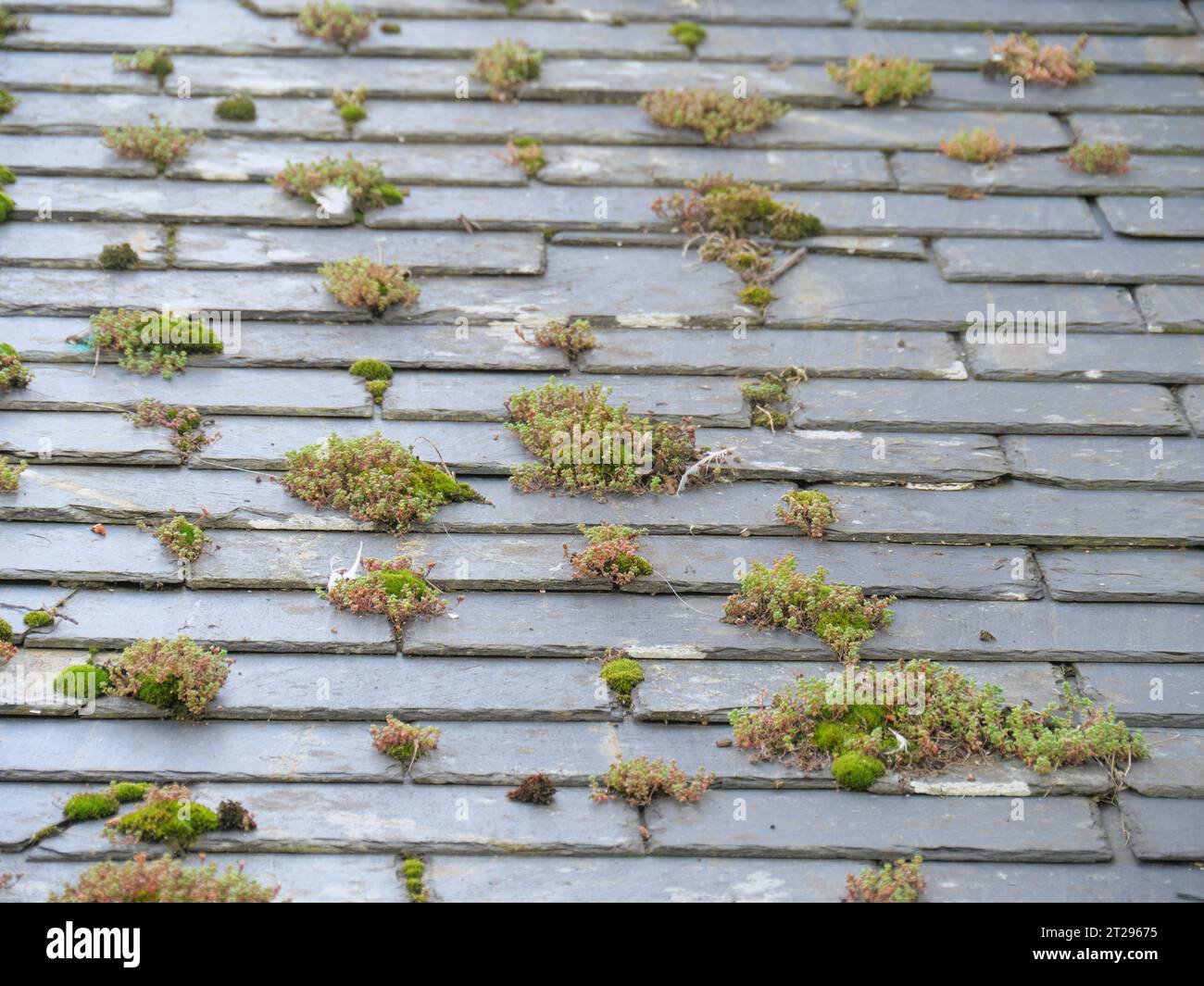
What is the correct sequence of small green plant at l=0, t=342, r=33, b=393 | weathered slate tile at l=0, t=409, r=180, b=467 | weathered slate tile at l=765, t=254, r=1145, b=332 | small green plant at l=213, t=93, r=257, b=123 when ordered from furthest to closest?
small green plant at l=213, t=93, r=257, b=123, weathered slate tile at l=765, t=254, r=1145, b=332, small green plant at l=0, t=342, r=33, b=393, weathered slate tile at l=0, t=409, r=180, b=467

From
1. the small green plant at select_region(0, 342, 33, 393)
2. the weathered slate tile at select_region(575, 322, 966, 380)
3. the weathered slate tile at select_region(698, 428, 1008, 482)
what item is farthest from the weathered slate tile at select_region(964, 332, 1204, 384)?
the small green plant at select_region(0, 342, 33, 393)

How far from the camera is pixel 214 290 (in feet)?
17.3

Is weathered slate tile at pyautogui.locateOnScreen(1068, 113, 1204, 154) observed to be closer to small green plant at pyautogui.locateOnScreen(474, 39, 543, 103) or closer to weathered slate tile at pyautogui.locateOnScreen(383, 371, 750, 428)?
weathered slate tile at pyautogui.locateOnScreen(383, 371, 750, 428)

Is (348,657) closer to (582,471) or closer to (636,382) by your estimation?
(582,471)

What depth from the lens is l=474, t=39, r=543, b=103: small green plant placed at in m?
6.09

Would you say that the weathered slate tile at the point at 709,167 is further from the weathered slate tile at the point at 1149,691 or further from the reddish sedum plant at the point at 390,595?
the weathered slate tile at the point at 1149,691

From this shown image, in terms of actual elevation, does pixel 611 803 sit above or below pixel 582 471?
below

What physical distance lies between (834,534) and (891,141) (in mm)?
2394

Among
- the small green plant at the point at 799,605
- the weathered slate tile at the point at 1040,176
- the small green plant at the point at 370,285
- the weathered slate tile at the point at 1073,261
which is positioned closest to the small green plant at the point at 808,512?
the small green plant at the point at 799,605

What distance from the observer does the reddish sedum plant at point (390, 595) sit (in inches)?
168

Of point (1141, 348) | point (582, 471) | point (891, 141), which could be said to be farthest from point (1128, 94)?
point (582, 471)

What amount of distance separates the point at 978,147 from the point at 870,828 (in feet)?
11.4

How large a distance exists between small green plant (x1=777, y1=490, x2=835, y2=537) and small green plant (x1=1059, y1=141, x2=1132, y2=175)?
2.45 m

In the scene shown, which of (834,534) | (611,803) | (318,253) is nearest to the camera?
(611,803)
